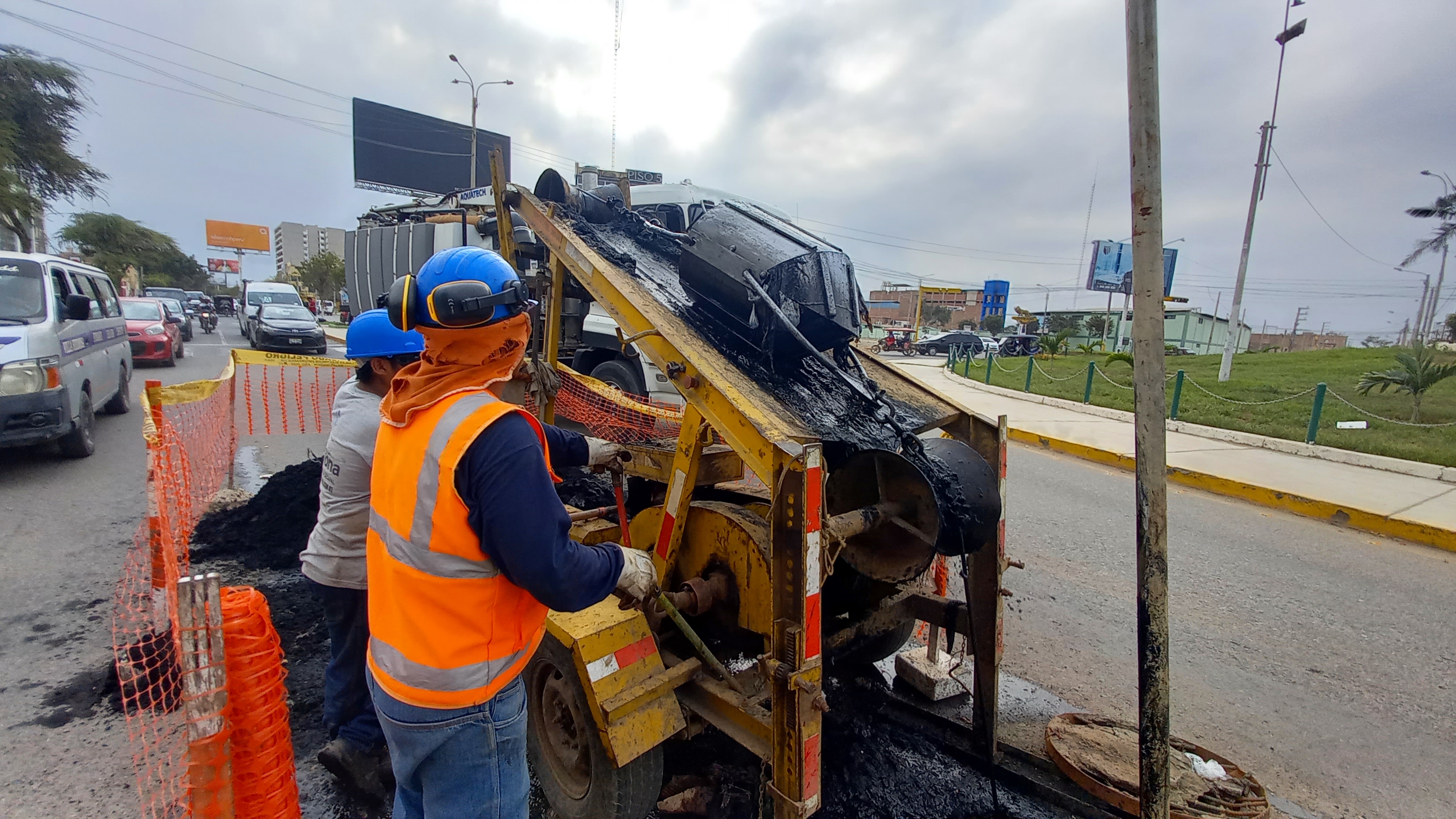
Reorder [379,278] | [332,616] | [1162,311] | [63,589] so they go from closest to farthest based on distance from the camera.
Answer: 1. [1162,311]
2. [332,616]
3. [63,589]
4. [379,278]

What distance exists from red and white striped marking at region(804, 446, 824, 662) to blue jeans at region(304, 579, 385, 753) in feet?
5.70

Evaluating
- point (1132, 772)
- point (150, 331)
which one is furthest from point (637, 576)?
point (150, 331)

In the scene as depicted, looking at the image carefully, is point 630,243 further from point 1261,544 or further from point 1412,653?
point 1261,544

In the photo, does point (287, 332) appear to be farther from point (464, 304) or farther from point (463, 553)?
point (463, 553)

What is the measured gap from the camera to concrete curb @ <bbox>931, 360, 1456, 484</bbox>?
26.1 feet

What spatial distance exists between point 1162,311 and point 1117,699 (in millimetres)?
2410

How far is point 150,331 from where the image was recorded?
14.8 m

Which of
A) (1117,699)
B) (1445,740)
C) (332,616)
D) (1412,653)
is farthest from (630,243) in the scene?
(1412,653)

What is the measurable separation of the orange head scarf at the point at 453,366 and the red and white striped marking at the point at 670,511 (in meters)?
1.06

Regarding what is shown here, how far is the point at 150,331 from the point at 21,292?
1011 cm

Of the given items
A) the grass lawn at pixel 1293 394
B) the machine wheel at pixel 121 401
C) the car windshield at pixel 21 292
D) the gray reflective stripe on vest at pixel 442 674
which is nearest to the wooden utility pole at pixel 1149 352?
the gray reflective stripe on vest at pixel 442 674

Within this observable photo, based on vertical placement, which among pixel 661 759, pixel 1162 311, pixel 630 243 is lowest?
pixel 661 759

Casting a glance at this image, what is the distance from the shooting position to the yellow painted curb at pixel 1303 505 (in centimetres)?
607

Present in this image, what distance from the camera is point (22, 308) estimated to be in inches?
255
